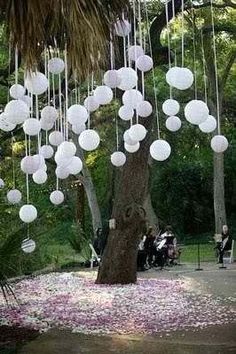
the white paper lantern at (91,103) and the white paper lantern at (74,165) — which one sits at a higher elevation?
the white paper lantern at (91,103)

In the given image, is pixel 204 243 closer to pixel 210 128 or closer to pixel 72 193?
pixel 72 193

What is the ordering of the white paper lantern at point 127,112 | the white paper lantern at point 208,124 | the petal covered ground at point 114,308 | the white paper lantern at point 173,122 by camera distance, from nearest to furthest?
1. the white paper lantern at point 208,124
2. the white paper lantern at point 127,112
3. the white paper lantern at point 173,122
4. the petal covered ground at point 114,308

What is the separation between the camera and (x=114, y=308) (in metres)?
9.33

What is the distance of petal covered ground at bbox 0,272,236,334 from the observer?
8.09m

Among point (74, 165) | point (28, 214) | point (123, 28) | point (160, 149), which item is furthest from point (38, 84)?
point (28, 214)

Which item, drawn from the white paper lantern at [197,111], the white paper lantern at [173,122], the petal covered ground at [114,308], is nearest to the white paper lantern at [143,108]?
the white paper lantern at [173,122]

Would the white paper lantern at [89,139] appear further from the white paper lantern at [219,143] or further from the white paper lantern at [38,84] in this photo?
the white paper lantern at [219,143]

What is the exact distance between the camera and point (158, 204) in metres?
27.3

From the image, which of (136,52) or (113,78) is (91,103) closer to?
(113,78)

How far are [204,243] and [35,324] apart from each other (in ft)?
58.5

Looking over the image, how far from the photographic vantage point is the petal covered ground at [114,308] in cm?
809

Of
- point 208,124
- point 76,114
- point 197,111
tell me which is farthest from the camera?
point 208,124

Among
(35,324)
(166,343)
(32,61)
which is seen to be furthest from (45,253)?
(32,61)

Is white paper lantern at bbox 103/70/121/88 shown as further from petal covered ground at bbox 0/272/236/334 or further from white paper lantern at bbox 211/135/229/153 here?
petal covered ground at bbox 0/272/236/334
